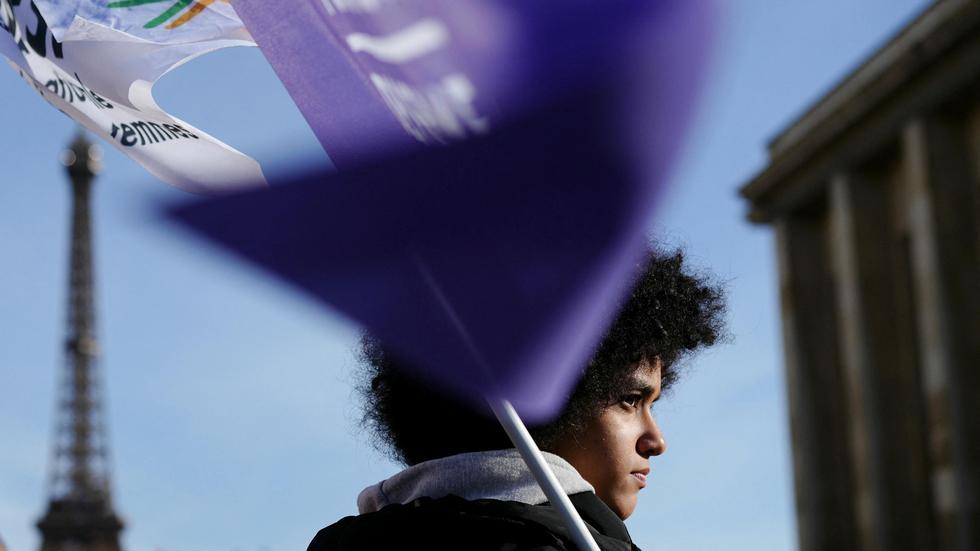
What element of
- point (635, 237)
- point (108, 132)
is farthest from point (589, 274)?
point (108, 132)

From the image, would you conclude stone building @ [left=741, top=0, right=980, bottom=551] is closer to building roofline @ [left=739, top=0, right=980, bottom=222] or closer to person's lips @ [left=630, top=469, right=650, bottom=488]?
building roofline @ [left=739, top=0, right=980, bottom=222]

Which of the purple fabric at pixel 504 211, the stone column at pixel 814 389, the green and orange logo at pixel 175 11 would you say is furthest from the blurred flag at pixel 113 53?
the stone column at pixel 814 389

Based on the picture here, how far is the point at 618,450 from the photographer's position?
7.73 feet

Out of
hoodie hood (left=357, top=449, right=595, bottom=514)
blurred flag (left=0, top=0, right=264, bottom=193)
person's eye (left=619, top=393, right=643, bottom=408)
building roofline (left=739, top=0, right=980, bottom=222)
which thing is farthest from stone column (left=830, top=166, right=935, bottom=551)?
hoodie hood (left=357, top=449, right=595, bottom=514)

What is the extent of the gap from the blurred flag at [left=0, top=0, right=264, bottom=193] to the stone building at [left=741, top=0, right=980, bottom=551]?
2017cm

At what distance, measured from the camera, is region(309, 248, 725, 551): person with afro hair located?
209 centimetres

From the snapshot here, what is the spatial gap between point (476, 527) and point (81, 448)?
5771cm

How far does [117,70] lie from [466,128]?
155 centimetres

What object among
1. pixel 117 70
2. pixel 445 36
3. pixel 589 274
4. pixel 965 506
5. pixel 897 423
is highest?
pixel 897 423

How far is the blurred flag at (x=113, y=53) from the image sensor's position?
3.18m

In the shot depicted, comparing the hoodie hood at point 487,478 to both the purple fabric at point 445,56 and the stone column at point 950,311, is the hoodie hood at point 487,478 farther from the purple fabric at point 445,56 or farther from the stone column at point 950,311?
the stone column at point 950,311

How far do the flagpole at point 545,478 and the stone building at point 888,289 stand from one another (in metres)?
21.3

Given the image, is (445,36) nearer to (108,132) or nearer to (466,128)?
(466,128)

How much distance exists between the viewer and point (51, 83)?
3.46 m
